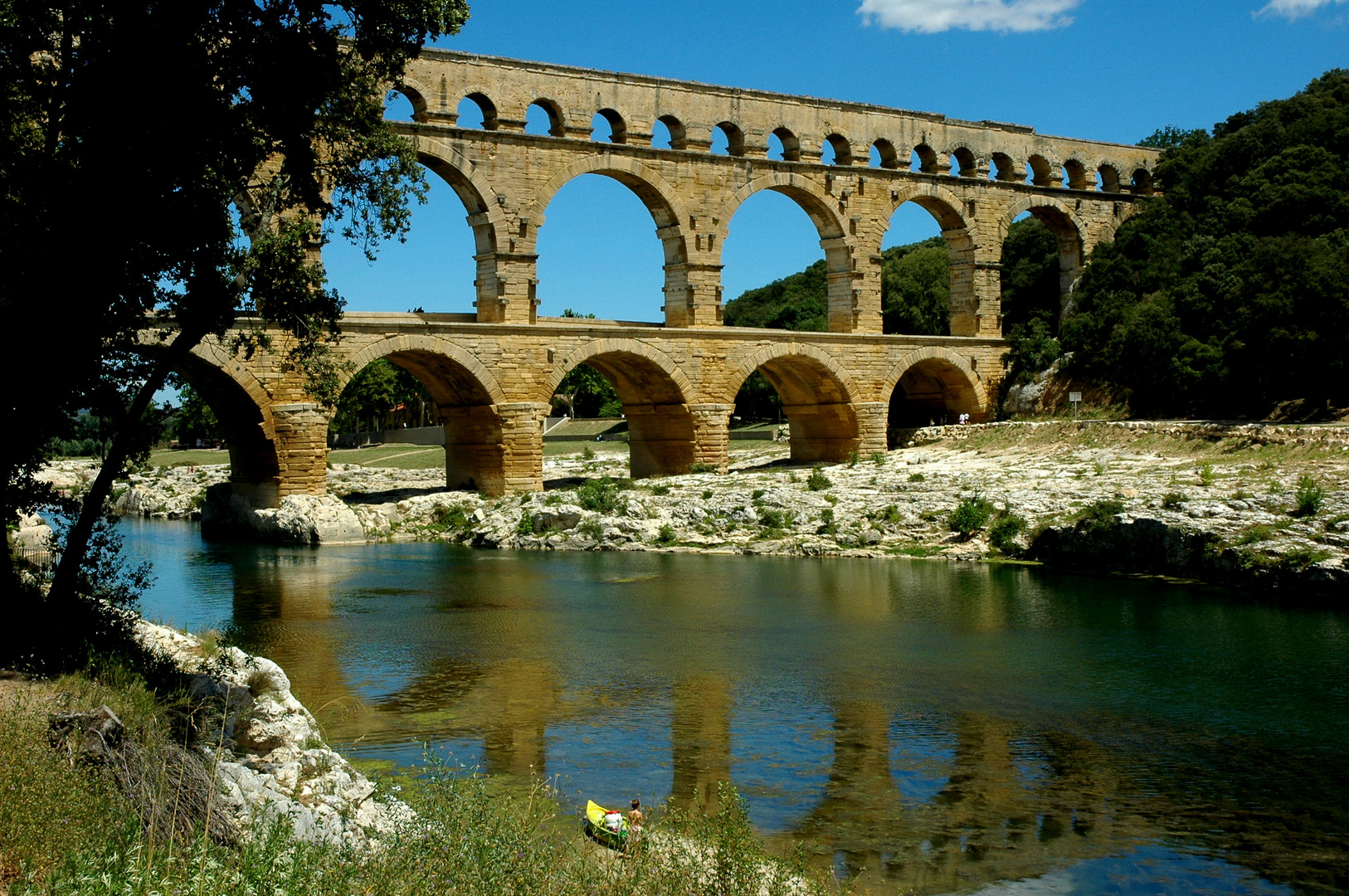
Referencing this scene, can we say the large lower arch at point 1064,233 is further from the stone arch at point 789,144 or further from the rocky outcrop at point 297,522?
the rocky outcrop at point 297,522

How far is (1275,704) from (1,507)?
11769 mm

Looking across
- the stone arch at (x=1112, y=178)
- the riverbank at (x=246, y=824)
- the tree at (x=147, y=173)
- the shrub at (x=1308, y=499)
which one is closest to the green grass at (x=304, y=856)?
the riverbank at (x=246, y=824)

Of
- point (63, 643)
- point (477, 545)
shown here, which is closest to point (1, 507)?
point (63, 643)

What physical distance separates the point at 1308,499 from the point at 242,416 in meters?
21.4

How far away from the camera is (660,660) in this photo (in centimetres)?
1472

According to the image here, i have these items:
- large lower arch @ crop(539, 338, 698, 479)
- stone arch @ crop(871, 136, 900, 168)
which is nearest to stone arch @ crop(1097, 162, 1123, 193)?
stone arch @ crop(871, 136, 900, 168)

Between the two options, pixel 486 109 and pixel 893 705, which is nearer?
pixel 893 705

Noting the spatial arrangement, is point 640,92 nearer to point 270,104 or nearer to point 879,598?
point 879,598

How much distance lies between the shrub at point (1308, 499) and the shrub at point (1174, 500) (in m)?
1.85

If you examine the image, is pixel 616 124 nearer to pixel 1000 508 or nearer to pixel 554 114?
pixel 554 114

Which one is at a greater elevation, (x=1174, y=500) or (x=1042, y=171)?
(x=1042, y=171)

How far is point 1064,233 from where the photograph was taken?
4088 cm

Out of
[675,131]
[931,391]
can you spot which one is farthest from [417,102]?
[931,391]

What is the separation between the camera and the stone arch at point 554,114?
30953mm
